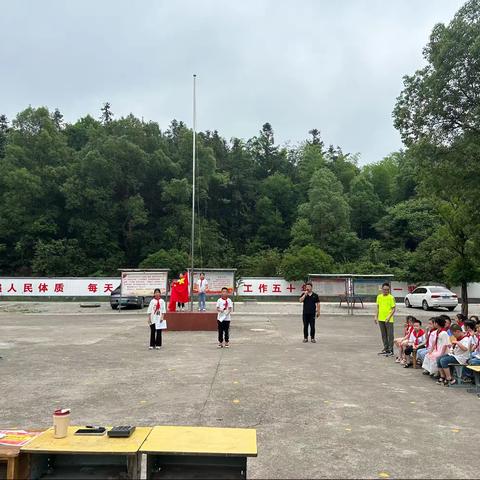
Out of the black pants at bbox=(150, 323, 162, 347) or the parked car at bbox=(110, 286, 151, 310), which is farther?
the parked car at bbox=(110, 286, 151, 310)

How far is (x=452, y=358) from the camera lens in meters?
8.89

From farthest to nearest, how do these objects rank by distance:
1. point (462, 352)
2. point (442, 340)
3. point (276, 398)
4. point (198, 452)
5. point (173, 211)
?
point (173, 211) → point (442, 340) → point (462, 352) → point (276, 398) → point (198, 452)

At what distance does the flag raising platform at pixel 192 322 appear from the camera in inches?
657

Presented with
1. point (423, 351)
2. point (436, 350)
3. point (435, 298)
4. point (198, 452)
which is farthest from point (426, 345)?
point (435, 298)

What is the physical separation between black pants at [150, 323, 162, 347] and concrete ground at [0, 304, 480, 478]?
0.34m

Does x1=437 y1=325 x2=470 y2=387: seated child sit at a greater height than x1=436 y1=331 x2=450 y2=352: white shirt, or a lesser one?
lesser

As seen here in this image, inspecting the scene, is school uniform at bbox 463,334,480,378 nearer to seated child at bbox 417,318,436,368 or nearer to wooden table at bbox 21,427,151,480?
seated child at bbox 417,318,436,368

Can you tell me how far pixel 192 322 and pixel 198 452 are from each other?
43.6 ft

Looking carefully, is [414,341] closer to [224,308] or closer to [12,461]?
[224,308]

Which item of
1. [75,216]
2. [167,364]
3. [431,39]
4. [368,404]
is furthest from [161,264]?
[368,404]

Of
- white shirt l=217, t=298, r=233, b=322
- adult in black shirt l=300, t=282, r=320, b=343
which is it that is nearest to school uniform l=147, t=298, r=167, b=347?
white shirt l=217, t=298, r=233, b=322

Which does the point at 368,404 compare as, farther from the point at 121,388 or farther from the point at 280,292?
the point at 280,292

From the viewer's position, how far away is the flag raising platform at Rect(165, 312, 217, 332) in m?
16.7

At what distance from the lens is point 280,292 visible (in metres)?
35.2
